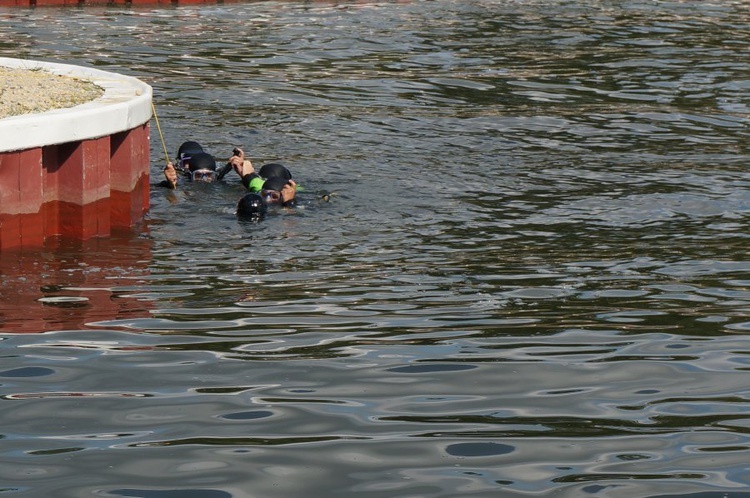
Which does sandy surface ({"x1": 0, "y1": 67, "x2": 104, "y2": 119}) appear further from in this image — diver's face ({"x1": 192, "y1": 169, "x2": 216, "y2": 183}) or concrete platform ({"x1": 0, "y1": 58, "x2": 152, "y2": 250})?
diver's face ({"x1": 192, "y1": 169, "x2": 216, "y2": 183})

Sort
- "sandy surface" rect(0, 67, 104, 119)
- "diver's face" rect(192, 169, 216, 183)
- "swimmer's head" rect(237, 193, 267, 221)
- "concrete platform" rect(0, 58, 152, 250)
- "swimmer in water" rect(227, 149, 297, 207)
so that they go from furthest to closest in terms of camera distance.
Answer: "diver's face" rect(192, 169, 216, 183)
"swimmer in water" rect(227, 149, 297, 207)
"swimmer's head" rect(237, 193, 267, 221)
"sandy surface" rect(0, 67, 104, 119)
"concrete platform" rect(0, 58, 152, 250)

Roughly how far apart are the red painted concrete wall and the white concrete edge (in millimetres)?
116

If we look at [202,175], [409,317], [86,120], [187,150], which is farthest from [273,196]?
[409,317]

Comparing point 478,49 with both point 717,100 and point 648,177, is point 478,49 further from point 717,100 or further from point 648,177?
point 648,177

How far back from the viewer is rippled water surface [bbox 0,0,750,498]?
752 centimetres

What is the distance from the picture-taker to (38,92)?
13914 mm

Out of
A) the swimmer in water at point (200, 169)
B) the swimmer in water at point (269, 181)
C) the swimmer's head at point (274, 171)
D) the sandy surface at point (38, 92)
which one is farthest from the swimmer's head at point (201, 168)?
the sandy surface at point (38, 92)

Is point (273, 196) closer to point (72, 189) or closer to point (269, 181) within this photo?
point (269, 181)

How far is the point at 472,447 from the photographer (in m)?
7.71

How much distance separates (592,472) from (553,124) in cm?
1435

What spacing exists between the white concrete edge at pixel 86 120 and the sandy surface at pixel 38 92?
190mm

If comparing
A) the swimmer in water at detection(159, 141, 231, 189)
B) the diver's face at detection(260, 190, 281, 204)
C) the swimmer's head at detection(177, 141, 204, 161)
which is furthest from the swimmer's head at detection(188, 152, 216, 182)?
the diver's face at detection(260, 190, 281, 204)

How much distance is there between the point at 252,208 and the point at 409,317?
180 inches

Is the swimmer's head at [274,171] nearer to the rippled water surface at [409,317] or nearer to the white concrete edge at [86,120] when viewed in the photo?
the rippled water surface at [409,317]
